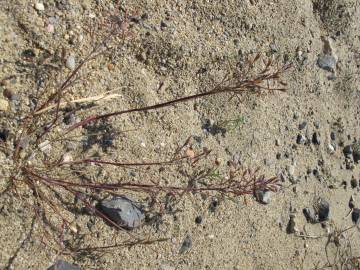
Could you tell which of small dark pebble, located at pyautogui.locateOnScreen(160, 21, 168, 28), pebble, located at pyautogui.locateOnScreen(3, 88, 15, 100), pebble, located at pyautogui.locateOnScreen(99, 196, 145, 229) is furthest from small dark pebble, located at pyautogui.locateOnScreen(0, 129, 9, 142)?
small dark pebble, located at pyautogui.locateOnScreen(160, 21, 168, 28)

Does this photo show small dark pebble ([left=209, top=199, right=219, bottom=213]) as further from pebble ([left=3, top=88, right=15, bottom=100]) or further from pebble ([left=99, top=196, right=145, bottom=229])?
pebble ([left=3, top=88, right=15, bottom=100])

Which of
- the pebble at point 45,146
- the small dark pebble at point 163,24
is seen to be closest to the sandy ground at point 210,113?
the small dark pebble at point 163,24

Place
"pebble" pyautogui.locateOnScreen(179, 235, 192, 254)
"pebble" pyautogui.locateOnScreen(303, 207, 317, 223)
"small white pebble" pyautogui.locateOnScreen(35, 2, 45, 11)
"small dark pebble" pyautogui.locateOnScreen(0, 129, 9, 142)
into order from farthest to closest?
"pebble" pyautogui.locateOnScreen(303, 207, 317, 223), "pebble" pyautogui.locateOnScreen(179, 235, 192, 254), "small white pebble" pyautogui.locateOnScreen(35, 2, 45, 11), "small dark pebble" pyautogui.locateOnScreen(0, 129, 9, 142)

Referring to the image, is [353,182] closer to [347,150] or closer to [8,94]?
[347,150]

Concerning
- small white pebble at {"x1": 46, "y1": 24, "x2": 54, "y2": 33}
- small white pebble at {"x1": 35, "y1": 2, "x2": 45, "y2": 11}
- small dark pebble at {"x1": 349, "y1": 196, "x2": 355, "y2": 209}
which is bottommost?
small white pebble at {"x1": 46, "y1": 24, "x2": 54, "y2": 33}

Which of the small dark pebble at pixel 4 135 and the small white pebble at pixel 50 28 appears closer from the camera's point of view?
the small dark pebble at pixel 4 135

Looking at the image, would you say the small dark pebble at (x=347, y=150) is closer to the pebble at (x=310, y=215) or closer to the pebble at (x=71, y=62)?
the pebble at (x=310, y=215)

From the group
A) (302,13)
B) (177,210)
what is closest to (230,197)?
(177,210)

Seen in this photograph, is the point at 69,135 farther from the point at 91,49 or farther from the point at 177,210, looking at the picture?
the point at 177,210
